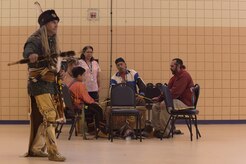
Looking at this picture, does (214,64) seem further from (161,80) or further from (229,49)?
(161,80)

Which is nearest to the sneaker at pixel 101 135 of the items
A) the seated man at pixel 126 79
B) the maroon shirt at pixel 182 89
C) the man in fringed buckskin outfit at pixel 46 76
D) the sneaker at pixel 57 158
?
the seated man at pixel 126 79

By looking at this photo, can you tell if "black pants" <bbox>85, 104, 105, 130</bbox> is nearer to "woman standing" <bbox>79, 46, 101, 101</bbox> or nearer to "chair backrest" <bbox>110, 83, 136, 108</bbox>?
"chair backrest" <bbox>110, 83, 136, 108</bbox>

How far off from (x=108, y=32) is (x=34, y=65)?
459 cm

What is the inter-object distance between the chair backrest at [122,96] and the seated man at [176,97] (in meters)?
0.59

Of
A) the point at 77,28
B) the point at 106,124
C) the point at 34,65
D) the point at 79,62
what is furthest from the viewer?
the point at 77,28

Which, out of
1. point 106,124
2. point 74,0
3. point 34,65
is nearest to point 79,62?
point 106,124

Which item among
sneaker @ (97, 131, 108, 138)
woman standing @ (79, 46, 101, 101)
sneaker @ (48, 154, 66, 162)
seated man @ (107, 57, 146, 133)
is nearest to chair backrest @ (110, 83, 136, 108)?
Result: seated man @ (107, 57, 146, 133)

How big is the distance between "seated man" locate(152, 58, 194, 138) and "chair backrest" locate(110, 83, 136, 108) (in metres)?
0.59

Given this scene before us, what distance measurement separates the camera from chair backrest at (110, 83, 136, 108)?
24.4 ft

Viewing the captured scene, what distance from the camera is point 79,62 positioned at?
843 centimetres

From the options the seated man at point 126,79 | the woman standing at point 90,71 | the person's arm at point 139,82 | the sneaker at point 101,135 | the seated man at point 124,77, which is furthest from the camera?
the woman standing at point 90,71

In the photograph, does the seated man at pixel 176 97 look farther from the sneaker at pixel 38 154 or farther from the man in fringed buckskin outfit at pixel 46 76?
the man in fringed buckskin outfit at pixel 46 76

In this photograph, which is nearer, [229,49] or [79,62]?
[79,62]

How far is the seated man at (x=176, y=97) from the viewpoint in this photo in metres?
7.71
